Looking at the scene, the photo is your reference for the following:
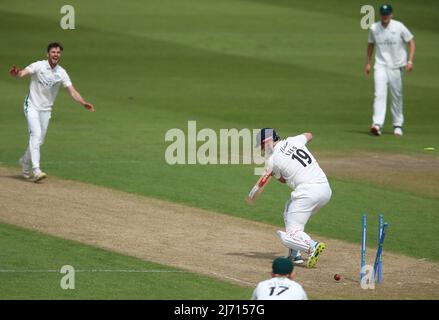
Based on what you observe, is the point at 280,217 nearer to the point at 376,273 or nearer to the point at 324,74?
the point at 376,273

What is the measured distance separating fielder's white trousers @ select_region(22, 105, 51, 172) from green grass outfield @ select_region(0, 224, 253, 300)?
11.5 feet

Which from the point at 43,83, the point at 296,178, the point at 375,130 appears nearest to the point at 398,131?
the point at 375,130

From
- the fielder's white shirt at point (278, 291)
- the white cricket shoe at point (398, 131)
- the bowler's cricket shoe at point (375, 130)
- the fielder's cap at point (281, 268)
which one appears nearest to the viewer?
the fielder's white shirt at point (278, 291)

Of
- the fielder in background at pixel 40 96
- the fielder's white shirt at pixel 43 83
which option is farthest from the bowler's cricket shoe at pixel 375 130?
the fielder's white shirt at pixel 43 83

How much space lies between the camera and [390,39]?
24219mm

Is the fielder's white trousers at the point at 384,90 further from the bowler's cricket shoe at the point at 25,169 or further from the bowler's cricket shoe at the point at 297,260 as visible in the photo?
the bowler's cricket shoe at the point at 297,260

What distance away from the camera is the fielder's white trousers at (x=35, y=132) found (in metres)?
18.8

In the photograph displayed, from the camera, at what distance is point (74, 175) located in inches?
787

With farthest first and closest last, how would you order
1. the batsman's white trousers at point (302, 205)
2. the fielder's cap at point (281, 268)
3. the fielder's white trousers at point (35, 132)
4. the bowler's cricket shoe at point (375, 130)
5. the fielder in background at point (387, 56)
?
the bowler's cricket shoe at point (375, 130), the fielder in background at point (387, 56), the fielder's white trousers at point (35, 132), the batsman's white trousers at point (302, 205), the fielder's cap at point (281, 268)

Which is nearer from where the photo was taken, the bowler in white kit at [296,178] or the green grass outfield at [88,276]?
the green grass outfield at [88,276]

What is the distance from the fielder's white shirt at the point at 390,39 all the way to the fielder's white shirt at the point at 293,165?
10110mm

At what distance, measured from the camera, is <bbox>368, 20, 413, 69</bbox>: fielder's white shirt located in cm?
2422

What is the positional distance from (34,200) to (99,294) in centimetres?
544
